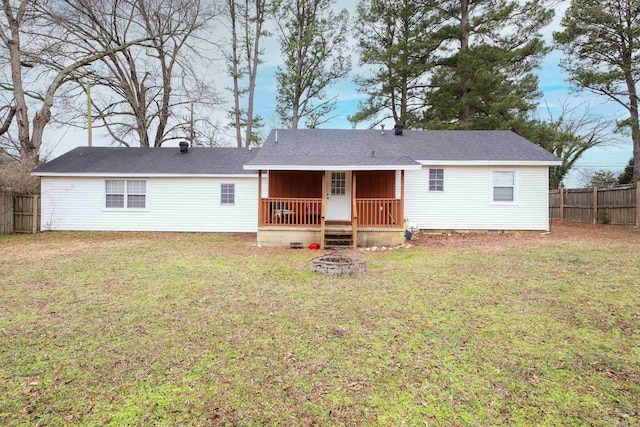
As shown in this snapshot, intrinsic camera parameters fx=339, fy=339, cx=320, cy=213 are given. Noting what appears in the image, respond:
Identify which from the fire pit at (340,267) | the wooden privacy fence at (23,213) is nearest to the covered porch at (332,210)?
the fire pit at (340,267)

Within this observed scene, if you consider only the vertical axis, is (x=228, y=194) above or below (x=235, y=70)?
below

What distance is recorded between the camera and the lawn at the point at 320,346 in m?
2.50

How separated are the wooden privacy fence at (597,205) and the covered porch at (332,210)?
33.4ft

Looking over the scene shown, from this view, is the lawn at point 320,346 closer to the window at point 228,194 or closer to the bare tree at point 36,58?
the window at point 228,194

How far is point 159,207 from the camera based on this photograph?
44.9ft

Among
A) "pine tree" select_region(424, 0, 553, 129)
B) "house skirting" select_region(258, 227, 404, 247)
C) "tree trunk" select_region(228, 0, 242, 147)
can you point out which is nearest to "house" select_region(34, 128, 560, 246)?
"house skirting" select_region(258, 227, 404, 247)

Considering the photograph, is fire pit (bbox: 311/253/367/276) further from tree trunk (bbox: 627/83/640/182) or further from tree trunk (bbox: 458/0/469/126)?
tree trunk (bbox: 627/83/640/182)

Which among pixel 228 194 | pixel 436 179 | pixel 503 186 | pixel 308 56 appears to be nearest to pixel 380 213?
pixel 436 179

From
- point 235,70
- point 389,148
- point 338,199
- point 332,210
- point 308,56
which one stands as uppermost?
point 308,56

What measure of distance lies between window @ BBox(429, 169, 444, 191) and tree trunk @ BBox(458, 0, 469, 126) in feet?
26.4

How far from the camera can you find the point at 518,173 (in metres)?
12.3

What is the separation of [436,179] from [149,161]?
11.6 metres

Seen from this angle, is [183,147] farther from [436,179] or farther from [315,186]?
[436,179]

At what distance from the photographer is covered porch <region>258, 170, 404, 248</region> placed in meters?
10.3
